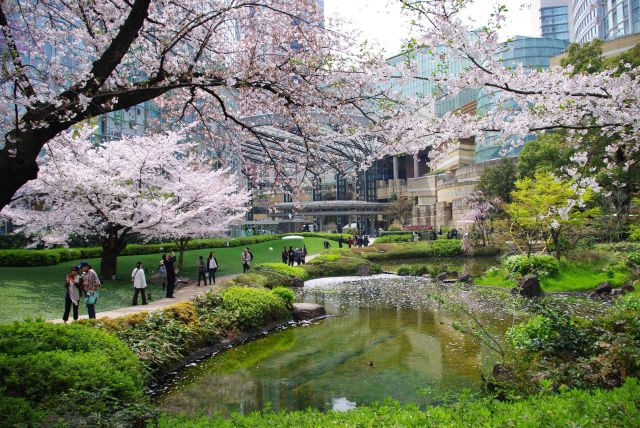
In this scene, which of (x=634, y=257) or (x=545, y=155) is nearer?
(x=634, y=257)

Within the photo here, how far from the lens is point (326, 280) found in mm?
27938

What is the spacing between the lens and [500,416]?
460 cm

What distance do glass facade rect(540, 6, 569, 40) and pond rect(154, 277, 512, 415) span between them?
10879 cm

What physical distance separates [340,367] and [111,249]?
14.9 metres

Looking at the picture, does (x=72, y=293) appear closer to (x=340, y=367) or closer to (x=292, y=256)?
(x=340, y=367)

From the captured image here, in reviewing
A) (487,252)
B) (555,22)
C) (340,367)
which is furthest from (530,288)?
(555,22)

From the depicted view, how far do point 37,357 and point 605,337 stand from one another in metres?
8.10

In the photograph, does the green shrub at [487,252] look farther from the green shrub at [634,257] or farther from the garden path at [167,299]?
the garden path at [167,299]

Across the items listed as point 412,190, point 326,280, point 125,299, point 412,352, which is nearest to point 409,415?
point 412,352

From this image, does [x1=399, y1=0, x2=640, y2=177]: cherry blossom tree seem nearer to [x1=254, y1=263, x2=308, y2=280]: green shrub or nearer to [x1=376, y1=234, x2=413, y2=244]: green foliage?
[x1=254, y1=263, x2=308, y2=280]: green shrub

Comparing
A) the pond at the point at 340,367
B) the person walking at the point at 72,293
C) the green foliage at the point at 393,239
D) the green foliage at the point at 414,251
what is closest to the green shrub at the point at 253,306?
the pond at the point at 340,367

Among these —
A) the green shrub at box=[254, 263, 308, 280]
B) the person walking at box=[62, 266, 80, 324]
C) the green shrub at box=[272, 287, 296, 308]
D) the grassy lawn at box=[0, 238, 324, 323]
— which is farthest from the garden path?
the green shrub at box=[254, 263, 308, 280]

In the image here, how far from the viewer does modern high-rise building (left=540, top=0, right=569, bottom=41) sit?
10264 cm

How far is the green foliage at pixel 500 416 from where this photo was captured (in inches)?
164
